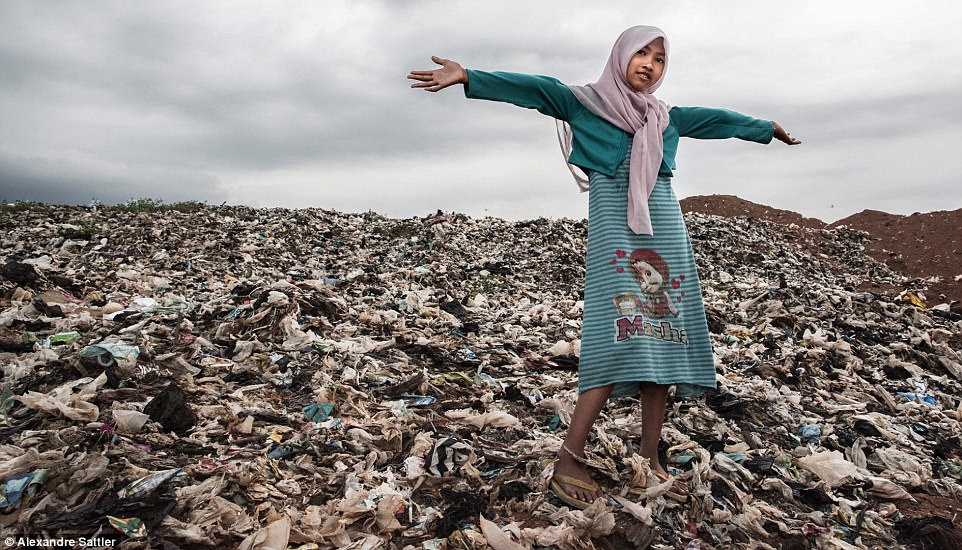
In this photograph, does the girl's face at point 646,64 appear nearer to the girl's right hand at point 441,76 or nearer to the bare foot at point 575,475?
the girl's right hand at point 441,76

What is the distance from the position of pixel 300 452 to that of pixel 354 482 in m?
0.50

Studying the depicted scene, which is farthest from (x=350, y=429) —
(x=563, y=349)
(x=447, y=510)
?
(x=563, y=349)

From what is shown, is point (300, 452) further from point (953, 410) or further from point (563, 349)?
point (953, 410)

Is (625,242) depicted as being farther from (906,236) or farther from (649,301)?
(906,236)

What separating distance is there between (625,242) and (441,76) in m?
1.16

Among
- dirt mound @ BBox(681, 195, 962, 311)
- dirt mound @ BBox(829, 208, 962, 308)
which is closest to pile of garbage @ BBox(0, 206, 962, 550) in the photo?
dirt mound @ BBox(681, 195, 962, 311)

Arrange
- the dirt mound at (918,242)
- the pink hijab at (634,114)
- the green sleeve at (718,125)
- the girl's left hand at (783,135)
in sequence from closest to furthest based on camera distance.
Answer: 1. the pink hijab at (634,114)
2. the green sleeve at (718,125)
3. the girl's left hand at (783,135)
4. the dirt mound at (918,242)

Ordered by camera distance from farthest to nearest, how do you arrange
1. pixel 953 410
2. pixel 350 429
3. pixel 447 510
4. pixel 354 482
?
pixel 953 410, pixel 350 429, pixel 354 482, pixel 447 510

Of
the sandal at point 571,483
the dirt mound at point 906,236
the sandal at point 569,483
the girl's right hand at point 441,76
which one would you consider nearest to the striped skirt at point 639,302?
the sandal at point 571,483

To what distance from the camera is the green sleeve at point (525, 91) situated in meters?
3.09

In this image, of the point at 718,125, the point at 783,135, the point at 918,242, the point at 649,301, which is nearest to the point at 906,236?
the point at 918,242

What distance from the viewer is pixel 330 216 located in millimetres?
12758

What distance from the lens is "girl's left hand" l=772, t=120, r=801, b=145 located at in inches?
156

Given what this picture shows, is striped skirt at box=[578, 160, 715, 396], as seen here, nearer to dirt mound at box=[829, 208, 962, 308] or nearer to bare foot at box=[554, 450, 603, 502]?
bare foot at box=[554, 450, 603, 502]
